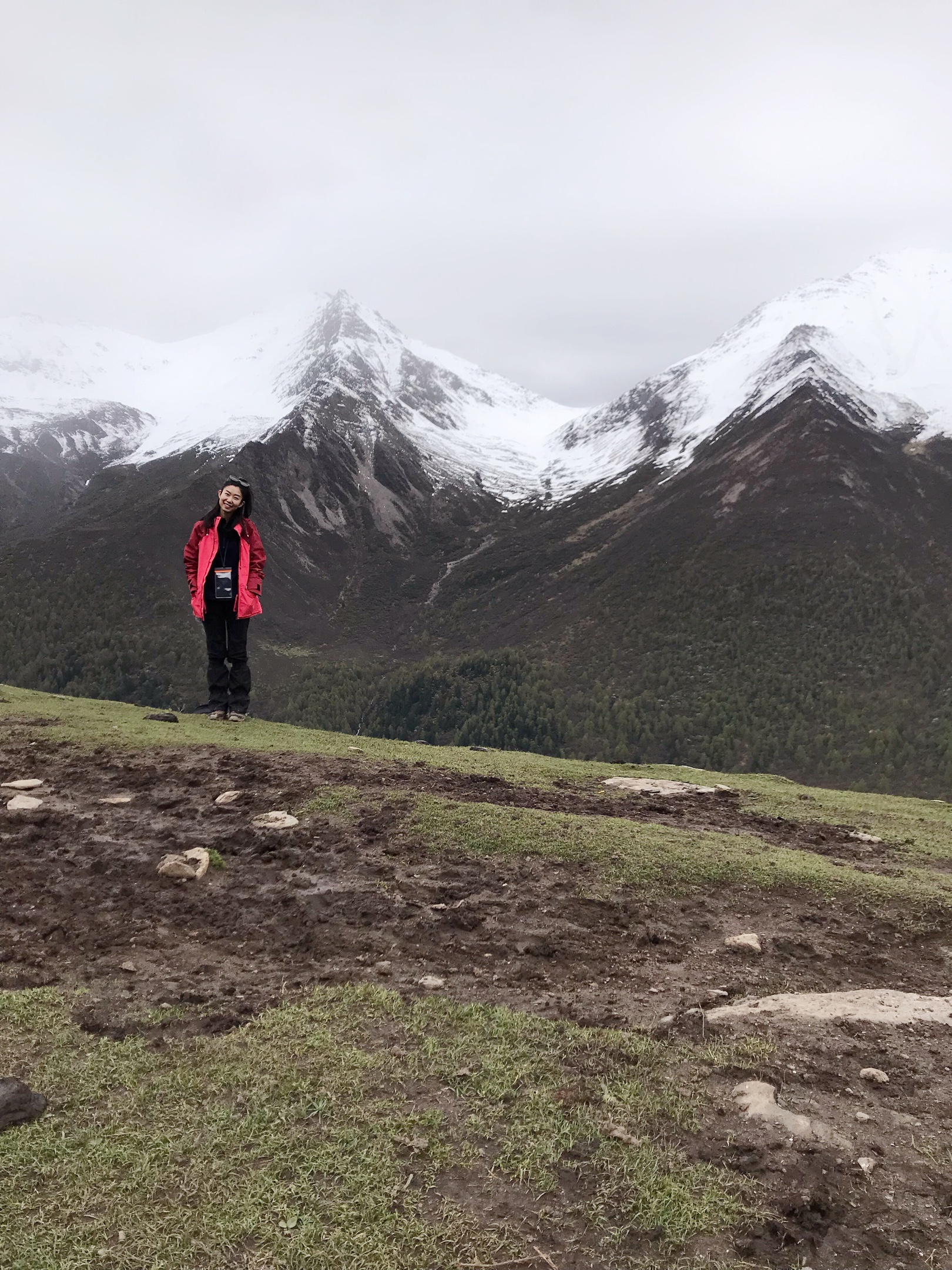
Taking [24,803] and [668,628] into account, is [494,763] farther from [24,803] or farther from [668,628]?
[668,628]

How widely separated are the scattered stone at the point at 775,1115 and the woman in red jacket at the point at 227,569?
11.5m

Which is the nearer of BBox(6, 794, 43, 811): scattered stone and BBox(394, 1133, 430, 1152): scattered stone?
BBox(394, 1133, 430, 1152): scattered stone

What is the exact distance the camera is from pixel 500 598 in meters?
190

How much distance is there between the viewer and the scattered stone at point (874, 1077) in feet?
15.1

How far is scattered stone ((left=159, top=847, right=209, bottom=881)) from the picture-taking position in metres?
7.45

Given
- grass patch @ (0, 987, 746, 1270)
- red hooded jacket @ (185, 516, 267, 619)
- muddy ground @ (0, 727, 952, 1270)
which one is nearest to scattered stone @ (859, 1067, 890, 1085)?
muddy ground @ (0, 727, 952, 1270)

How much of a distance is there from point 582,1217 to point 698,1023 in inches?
79.4

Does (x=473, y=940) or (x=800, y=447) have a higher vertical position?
(x=800, y=447)

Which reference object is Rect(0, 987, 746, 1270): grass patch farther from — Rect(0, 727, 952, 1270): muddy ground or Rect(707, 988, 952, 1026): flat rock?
Rect(707, 988, 952, 1026): flat rock

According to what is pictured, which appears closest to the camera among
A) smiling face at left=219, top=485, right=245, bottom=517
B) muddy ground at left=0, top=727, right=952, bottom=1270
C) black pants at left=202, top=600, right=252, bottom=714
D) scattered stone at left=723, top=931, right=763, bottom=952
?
muddy ground at left=0, top=727, right=952, bottom=1270

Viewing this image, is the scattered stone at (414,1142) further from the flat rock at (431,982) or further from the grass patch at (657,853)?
the grass patch at (657,853)

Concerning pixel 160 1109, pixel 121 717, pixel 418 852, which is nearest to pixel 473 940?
pixel 418 852

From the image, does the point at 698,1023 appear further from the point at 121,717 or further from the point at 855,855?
the point at 121,717

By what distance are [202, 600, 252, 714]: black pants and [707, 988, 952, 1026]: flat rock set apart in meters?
10.6
